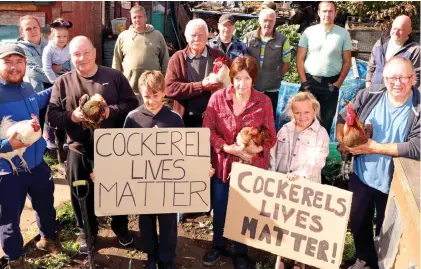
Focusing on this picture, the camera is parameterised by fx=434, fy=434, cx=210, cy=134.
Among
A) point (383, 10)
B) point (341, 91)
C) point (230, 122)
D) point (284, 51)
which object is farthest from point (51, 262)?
point (383, 10)

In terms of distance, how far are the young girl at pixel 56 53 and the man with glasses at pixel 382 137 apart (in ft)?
11.7

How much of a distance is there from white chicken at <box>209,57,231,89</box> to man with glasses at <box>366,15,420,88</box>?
Result: 7.62 ft

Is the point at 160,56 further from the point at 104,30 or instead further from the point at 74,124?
the point at 104,30

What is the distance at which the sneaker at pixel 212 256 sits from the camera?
4338 mm

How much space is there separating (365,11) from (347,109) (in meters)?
9.36

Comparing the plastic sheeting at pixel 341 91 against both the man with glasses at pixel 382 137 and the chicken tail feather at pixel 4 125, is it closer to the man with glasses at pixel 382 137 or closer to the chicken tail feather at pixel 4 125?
the man with glasses at pixel 382 137

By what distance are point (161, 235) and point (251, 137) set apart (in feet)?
3.99

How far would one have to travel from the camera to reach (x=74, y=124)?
385 centimetres

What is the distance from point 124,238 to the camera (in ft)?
15.0

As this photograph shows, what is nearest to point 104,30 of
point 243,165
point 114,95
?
point 114,95

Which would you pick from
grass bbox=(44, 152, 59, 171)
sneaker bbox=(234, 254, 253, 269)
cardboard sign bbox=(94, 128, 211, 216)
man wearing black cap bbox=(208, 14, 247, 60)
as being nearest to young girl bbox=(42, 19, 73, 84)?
grass bbox=(44, 152, 59, 171)

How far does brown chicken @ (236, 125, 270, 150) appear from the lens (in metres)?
3.67

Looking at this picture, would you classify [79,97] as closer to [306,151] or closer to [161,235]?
[161,235]

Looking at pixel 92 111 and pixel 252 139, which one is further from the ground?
pixel 92 111
